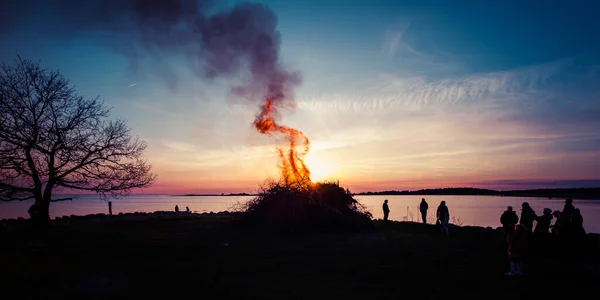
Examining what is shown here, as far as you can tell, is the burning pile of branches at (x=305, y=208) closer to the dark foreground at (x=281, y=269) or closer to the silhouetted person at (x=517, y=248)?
the dark foreground at (x=281, y=269)

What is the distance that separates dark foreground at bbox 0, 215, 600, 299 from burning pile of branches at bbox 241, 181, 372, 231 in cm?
432

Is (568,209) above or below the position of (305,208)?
below

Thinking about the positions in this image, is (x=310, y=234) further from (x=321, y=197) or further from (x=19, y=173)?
(x=19, y=173)

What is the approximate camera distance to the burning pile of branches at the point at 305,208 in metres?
26.2

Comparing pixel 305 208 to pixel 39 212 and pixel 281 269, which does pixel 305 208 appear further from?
pixel 39 212

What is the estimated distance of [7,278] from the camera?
481 inches

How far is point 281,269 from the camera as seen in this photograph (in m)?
13.5

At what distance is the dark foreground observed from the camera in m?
10.4

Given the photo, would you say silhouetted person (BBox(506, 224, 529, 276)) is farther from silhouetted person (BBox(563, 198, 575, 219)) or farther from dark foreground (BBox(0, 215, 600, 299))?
silhouetted person (BBox(563, 198, 575, 219))

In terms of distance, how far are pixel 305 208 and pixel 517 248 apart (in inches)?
636

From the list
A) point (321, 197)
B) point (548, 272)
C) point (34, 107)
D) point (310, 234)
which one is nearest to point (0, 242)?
point (34, 107)

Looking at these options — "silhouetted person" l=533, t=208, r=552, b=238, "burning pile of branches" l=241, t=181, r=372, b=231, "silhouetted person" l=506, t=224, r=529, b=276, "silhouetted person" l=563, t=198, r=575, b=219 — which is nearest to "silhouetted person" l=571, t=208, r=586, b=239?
"silhouetted person" l=563, t=198, r=575, b=219

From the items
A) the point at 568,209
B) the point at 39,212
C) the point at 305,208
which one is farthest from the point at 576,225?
the point at 39,212

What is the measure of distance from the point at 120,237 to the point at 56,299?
13.3 metres
